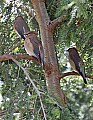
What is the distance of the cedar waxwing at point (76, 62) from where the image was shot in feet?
9.73

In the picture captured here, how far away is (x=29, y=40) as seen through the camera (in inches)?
118

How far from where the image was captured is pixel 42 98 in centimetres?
220

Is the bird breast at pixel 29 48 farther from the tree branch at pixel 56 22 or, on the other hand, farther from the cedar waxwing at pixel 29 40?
the tree branch at pixel 56 22

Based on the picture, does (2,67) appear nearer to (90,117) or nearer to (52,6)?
(52,6)

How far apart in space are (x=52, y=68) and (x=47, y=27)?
12.7 inches

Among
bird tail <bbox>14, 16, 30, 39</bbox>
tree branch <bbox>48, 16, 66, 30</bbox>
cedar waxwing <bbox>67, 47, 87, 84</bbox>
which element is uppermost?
bird tail <bbox>14, 16, 30, 39</bbox>

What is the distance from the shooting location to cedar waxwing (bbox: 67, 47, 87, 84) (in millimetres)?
2965

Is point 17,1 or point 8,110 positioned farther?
point 17,1

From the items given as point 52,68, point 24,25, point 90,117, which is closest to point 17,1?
point 24,25

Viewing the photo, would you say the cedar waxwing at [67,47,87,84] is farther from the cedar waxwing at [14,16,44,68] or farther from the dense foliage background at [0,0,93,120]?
the cedar waxwing at [14,16,44,68]

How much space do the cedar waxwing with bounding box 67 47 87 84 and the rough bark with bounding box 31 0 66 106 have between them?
0.31 meters

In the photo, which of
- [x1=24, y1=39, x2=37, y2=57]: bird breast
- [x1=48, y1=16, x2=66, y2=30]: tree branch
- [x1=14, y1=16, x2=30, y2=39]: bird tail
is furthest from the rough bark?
[x1=14, y1=16, x2=30, y2=39]: bird tail

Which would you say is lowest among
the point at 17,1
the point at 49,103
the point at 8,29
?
the point at 49,103

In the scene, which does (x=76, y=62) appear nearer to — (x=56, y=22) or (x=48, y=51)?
(x=48, y=51)
